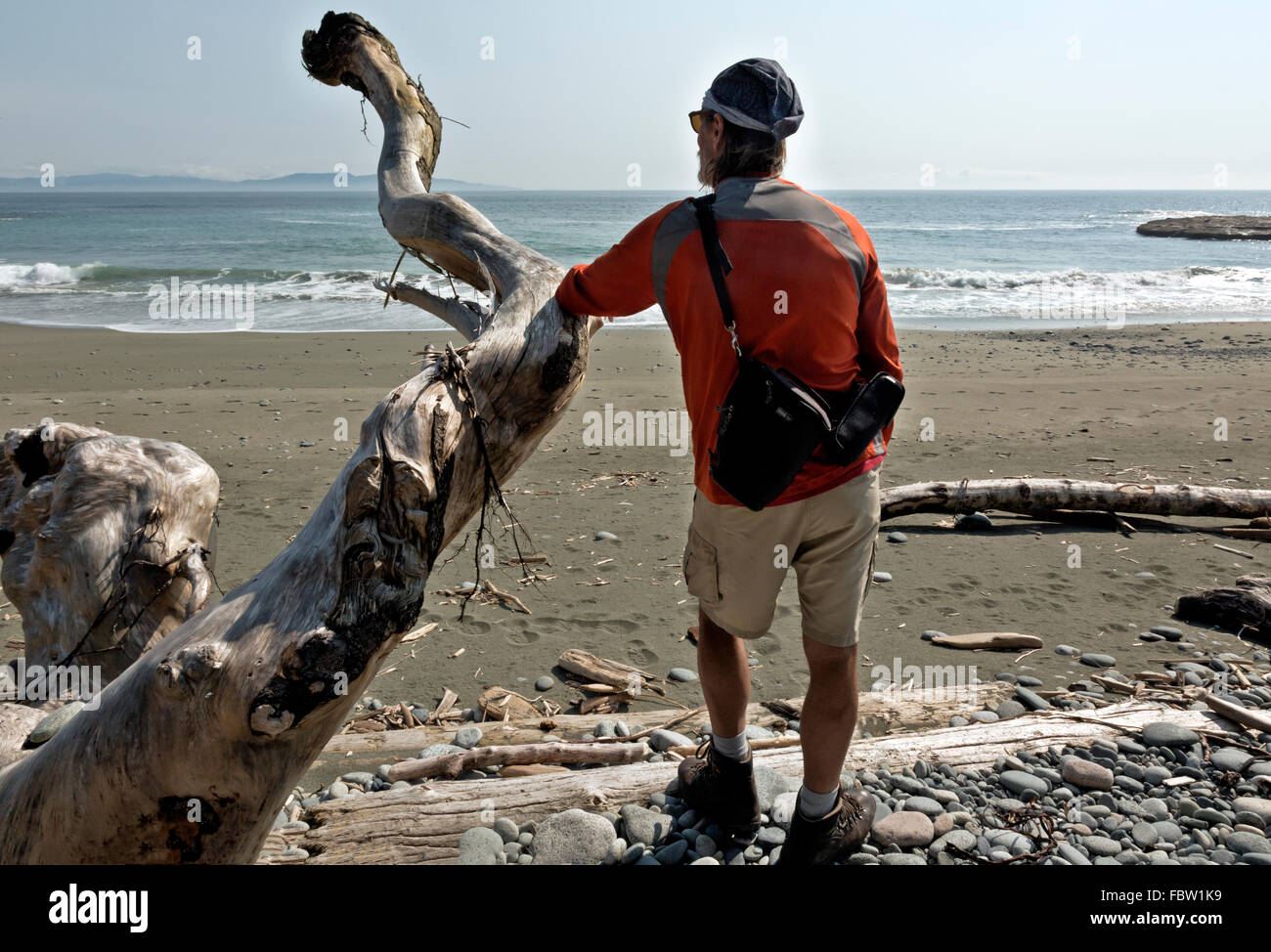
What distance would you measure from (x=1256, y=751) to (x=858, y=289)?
2767 millimetres

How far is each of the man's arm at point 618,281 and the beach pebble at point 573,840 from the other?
178 centimetres

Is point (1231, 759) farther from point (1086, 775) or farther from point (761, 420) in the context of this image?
point (761, 420)

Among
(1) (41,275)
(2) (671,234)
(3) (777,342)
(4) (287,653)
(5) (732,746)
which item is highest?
(1) (41,275)

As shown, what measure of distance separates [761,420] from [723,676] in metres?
1.03

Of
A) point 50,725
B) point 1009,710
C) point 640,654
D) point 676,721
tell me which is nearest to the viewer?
point 50,725

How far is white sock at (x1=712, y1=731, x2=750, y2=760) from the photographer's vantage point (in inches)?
123

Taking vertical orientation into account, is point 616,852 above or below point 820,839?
below

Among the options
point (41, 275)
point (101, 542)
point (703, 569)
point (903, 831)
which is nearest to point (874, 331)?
point (703, 569)

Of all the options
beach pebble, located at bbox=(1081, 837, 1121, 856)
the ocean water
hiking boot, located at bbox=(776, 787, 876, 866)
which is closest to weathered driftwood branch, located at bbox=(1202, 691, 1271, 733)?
beach pebble, located at bbox=(1081, 837, 1121, 856)

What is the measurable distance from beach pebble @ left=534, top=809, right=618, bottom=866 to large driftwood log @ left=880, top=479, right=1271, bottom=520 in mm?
4341

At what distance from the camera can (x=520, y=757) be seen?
3.70 metres
